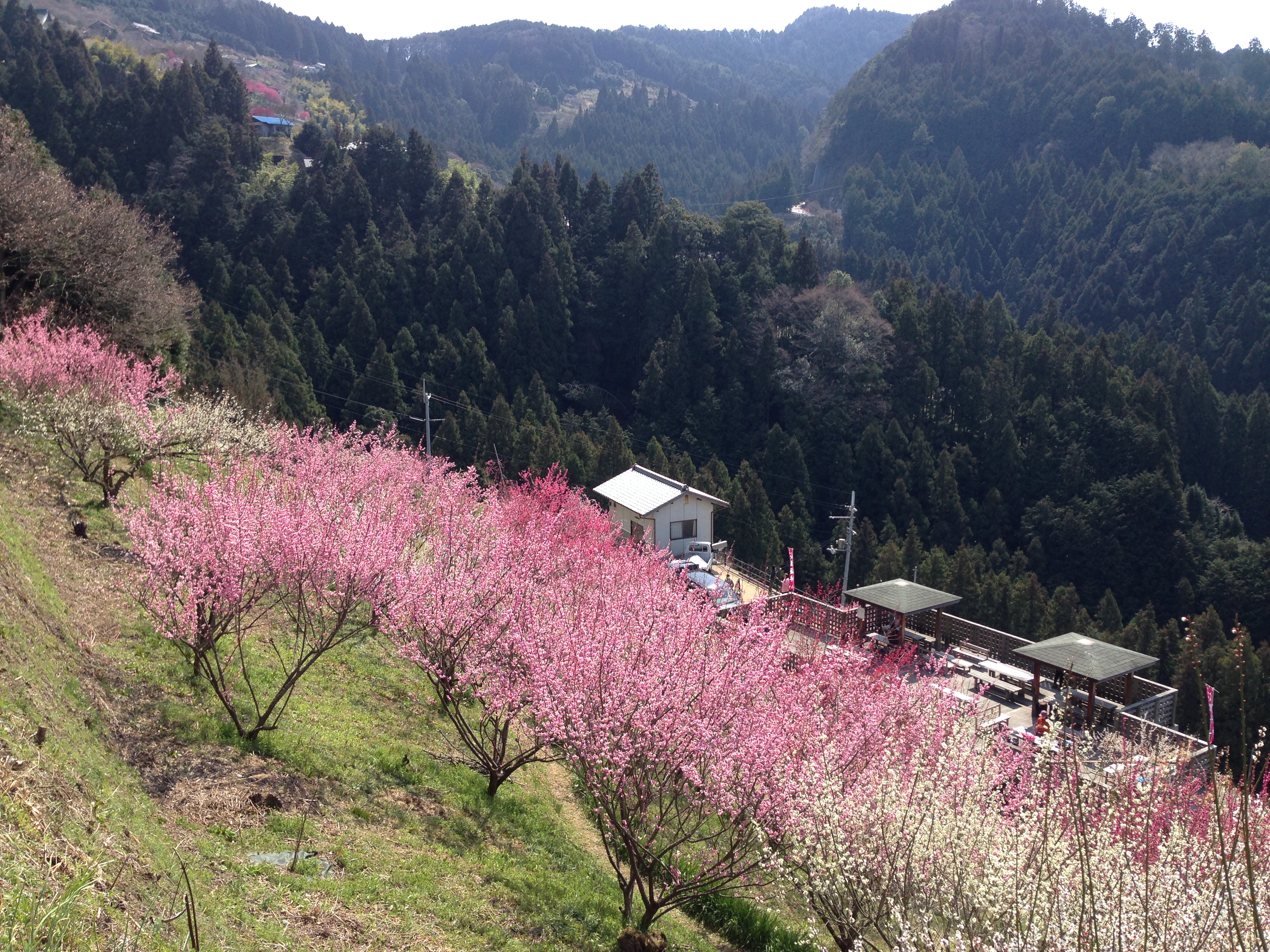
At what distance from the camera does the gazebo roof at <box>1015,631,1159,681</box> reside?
15.7 metres

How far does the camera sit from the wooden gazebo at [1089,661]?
51.8ft

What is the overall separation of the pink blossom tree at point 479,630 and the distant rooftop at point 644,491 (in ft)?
42.8

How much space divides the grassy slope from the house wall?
1457 centimetres

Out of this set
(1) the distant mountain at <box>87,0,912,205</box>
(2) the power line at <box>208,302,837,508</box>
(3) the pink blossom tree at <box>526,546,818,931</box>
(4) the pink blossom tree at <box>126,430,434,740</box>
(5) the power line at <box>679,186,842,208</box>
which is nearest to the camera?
(3) the pink blossom tree at <box>526,546,818,931</box>

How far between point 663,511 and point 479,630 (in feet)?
57.2

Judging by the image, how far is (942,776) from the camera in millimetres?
7207

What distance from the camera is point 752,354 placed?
49.2 meters

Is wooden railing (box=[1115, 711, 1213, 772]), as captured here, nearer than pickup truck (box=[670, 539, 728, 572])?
Yes

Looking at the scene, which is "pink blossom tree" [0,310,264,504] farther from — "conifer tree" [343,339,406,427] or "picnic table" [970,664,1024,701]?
"conifer tree" [343,339,406,427]

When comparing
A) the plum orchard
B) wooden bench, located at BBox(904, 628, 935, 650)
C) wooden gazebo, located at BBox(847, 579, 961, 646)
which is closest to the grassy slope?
the plum orchard

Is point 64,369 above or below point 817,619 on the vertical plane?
above

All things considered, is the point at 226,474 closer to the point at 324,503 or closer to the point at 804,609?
the point at 324,503

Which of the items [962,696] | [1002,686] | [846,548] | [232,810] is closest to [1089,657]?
[1002,686]

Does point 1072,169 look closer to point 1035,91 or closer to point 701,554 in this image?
point 1035,91
